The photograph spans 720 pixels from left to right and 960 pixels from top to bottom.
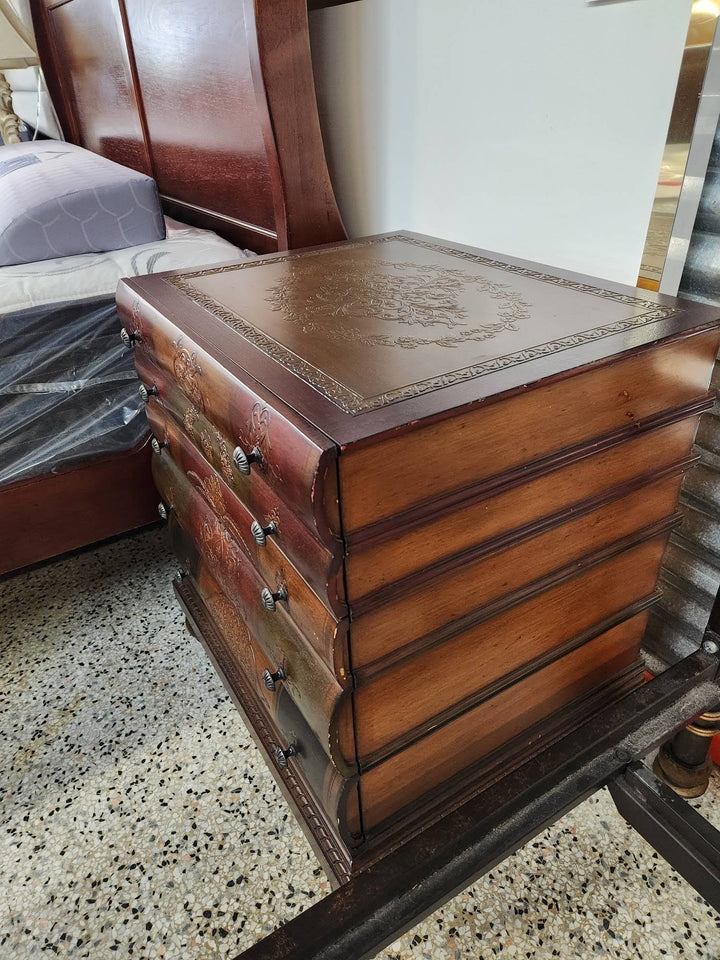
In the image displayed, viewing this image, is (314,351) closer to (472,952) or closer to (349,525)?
(349,525)

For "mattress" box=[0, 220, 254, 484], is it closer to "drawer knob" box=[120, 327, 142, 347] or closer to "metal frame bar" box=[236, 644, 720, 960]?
"drawer knob" box=[120, 327, 142, 347]

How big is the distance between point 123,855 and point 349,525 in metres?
0.83

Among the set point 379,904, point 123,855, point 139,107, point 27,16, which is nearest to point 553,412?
point 379,904

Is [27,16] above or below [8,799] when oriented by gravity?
above

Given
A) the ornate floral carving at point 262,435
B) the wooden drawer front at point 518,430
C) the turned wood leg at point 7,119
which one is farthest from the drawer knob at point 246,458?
the turned wood leg at point 7,119

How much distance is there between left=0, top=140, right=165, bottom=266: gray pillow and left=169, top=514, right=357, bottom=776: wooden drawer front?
28.7 inches

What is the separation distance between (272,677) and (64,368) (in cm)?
84

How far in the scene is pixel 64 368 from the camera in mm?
1352

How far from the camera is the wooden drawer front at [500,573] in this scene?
67 cm

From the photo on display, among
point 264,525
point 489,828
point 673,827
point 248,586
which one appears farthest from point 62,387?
point 673,827

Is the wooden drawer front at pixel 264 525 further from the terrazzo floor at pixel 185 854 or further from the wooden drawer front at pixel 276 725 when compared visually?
the terrazzo floor at pixel 185 854

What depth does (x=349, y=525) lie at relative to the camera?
0.58 metres

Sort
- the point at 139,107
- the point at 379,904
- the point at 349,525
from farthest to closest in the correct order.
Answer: the point at 139,107, the point at 379,904, the point at 349,525

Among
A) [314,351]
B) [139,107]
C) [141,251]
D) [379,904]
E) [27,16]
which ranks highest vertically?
[27,16]
